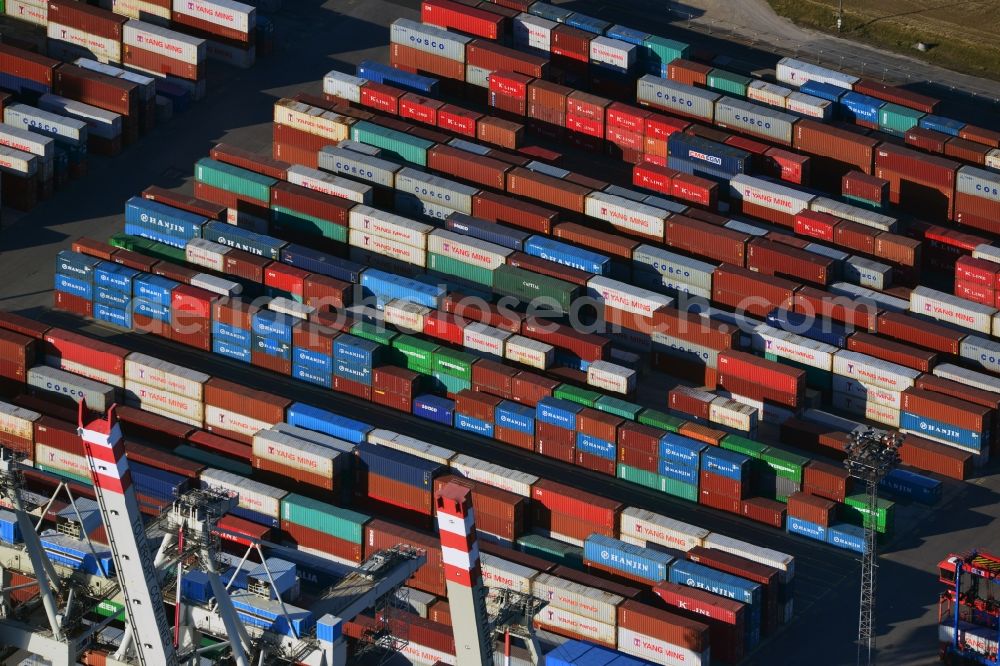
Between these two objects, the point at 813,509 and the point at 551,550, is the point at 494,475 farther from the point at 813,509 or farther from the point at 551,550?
the point at 813,509

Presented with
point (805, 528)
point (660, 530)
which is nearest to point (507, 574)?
point (660, 530)

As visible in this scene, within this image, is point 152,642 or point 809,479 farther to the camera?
point 809,479

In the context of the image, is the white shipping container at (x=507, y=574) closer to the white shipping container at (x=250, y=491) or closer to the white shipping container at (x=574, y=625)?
the white shipping container at (x=574, y=625)

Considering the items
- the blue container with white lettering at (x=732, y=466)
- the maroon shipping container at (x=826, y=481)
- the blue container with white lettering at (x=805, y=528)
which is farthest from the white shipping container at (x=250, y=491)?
the maroon shipping container at (x=826, y=481)

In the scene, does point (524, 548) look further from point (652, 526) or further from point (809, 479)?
point (809, 479)

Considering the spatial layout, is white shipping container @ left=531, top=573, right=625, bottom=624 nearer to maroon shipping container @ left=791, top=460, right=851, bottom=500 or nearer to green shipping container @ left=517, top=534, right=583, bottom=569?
green shipping container @ left=517, top=534, right=583, bottom=569

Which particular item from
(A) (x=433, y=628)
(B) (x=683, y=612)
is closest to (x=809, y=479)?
(B) (x=683, y=612)

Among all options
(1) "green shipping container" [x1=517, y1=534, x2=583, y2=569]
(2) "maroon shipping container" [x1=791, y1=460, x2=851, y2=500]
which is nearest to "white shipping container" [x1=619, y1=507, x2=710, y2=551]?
(1) "green shipping container" [x1=517, y1=534, x2=583, y2=569]
